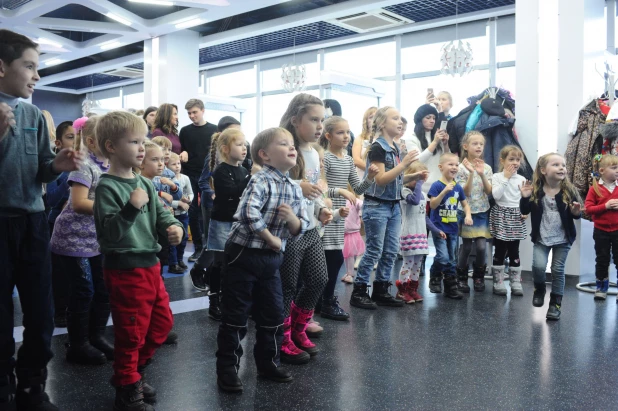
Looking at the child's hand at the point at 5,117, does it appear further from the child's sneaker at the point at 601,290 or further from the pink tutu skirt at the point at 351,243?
the child's sneaker at the point at 601,290

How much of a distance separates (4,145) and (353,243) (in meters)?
3.07

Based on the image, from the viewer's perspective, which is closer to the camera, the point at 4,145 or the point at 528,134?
the point at 4,145

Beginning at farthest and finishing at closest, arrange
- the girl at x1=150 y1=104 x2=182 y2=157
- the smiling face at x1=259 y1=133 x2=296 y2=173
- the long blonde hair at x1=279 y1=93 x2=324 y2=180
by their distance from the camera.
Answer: the girl at x1=150 y1=104 x2=182 y2=157 → the long blonde hair at x1=279 y1=93 x2=324 y2=180 → the smiling face at x1=259 y1=133 x2=296 y2=173

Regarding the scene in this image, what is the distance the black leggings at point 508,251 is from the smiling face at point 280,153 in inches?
107

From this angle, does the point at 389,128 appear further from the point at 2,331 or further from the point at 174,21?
the point at 174,21

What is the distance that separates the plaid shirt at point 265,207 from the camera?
234cm

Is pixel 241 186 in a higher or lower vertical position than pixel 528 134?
lower

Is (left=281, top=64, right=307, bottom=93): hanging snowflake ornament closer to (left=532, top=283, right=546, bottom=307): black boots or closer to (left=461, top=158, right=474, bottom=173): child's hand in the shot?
(left=461, top=158, right=474, bottom=173): child's hand

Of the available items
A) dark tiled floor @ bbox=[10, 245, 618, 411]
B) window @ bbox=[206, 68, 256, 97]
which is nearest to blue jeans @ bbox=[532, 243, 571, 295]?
dark tiled floor @ bbox=[10, 245, 618, 411]

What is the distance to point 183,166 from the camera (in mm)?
5750

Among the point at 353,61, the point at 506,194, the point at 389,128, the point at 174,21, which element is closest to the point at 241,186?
the point at 389,128

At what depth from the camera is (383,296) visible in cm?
414

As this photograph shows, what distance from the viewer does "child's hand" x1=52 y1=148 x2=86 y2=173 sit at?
6.81 feet

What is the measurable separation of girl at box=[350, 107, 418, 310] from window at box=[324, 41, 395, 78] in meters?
7.31
